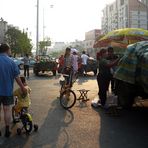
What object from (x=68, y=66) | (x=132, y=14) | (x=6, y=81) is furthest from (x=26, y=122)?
(x=132, y=14)

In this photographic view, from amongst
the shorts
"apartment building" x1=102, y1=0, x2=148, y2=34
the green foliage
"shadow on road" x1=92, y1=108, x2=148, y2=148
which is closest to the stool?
"shadow on road" x1=92, y1=108, x2=148, y2=148

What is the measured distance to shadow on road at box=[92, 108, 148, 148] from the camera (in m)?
7.44

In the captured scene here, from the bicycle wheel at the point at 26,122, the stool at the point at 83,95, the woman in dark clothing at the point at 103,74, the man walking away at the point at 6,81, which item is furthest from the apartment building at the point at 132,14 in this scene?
the man walking away at the point at 6,81

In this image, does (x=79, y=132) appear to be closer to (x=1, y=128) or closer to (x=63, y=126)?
(x=63, y=126)

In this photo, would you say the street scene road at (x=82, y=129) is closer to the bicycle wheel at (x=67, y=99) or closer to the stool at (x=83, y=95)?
the bicycle wheel at (x=67, y=99)

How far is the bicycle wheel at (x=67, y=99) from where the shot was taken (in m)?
11.9

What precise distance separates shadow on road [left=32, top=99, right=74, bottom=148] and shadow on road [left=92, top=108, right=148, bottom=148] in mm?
710

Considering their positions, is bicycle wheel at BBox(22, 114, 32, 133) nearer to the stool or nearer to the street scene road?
the street scene road

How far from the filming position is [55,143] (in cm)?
745

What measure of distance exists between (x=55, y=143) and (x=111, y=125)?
2.03 meters

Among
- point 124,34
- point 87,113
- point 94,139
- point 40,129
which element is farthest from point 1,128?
point 124,34

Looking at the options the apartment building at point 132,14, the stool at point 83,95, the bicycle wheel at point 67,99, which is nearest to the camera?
the bicycle wheel at point 67,99

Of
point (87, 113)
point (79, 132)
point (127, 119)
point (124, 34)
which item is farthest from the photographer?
point (124, 34)

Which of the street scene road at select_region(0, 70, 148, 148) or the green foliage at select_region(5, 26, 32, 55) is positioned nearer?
the street scene road at select_region(0, 70, 148, 148)
